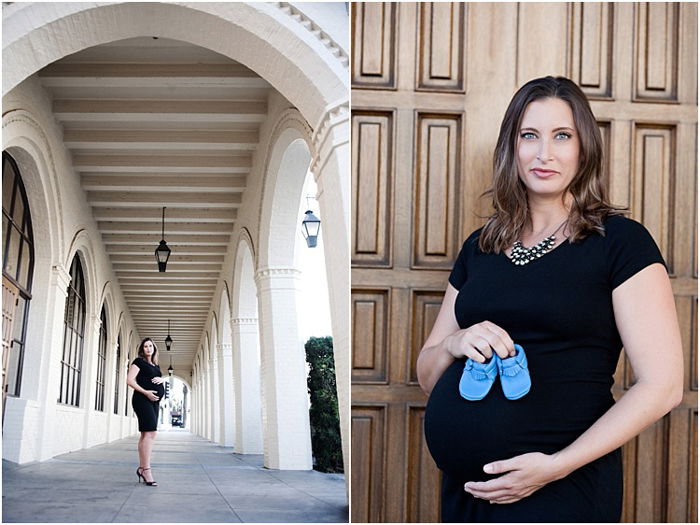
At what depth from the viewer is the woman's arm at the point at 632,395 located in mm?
2295

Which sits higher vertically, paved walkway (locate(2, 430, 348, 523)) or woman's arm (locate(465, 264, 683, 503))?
woman's arm (locate(465, 264, 683, 503))

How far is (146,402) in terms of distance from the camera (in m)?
8.63

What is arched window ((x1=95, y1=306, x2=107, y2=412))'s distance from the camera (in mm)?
18266

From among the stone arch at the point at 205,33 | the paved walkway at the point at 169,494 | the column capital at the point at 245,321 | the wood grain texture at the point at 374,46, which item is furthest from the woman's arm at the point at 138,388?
the wood grain texture at the point at 374,46

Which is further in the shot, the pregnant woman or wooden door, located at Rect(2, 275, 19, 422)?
wooden door, located at Rect(2, 275, 19, 422)

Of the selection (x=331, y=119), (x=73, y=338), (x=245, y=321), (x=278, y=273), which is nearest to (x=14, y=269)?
(x=278, y=273)

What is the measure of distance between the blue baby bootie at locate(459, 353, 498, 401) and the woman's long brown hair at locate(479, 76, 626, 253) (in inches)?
16.4

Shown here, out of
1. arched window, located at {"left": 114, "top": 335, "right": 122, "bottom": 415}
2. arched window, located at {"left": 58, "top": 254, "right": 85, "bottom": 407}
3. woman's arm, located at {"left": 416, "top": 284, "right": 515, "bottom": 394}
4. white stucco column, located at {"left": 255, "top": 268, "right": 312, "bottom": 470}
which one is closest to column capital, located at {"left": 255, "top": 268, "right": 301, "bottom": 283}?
white stucco column, located at {"left": 255, "top": 268, "right": 312, "bottom": 470}

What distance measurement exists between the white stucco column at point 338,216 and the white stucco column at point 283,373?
13.3ft

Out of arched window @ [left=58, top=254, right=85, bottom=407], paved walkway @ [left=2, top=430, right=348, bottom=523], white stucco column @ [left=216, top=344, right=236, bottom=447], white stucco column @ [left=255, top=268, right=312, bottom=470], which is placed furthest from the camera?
white stucco column @ [left=216, top=344, right=236, bottom=447]

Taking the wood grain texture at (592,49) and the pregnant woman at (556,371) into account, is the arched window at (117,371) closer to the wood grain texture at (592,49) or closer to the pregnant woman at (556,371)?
the wood grain texture at (592,49)

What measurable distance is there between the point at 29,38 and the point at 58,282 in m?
6.33

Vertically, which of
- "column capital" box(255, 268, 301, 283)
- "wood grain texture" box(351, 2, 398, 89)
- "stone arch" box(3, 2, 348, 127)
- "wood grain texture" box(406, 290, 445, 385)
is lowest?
"wood grain texture" box(406, 290, 445, 385)

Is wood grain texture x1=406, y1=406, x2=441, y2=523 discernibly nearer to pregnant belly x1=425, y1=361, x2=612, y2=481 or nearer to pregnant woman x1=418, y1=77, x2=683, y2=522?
pregnant woman x1=418, y1=77, x2=683, y2=522
